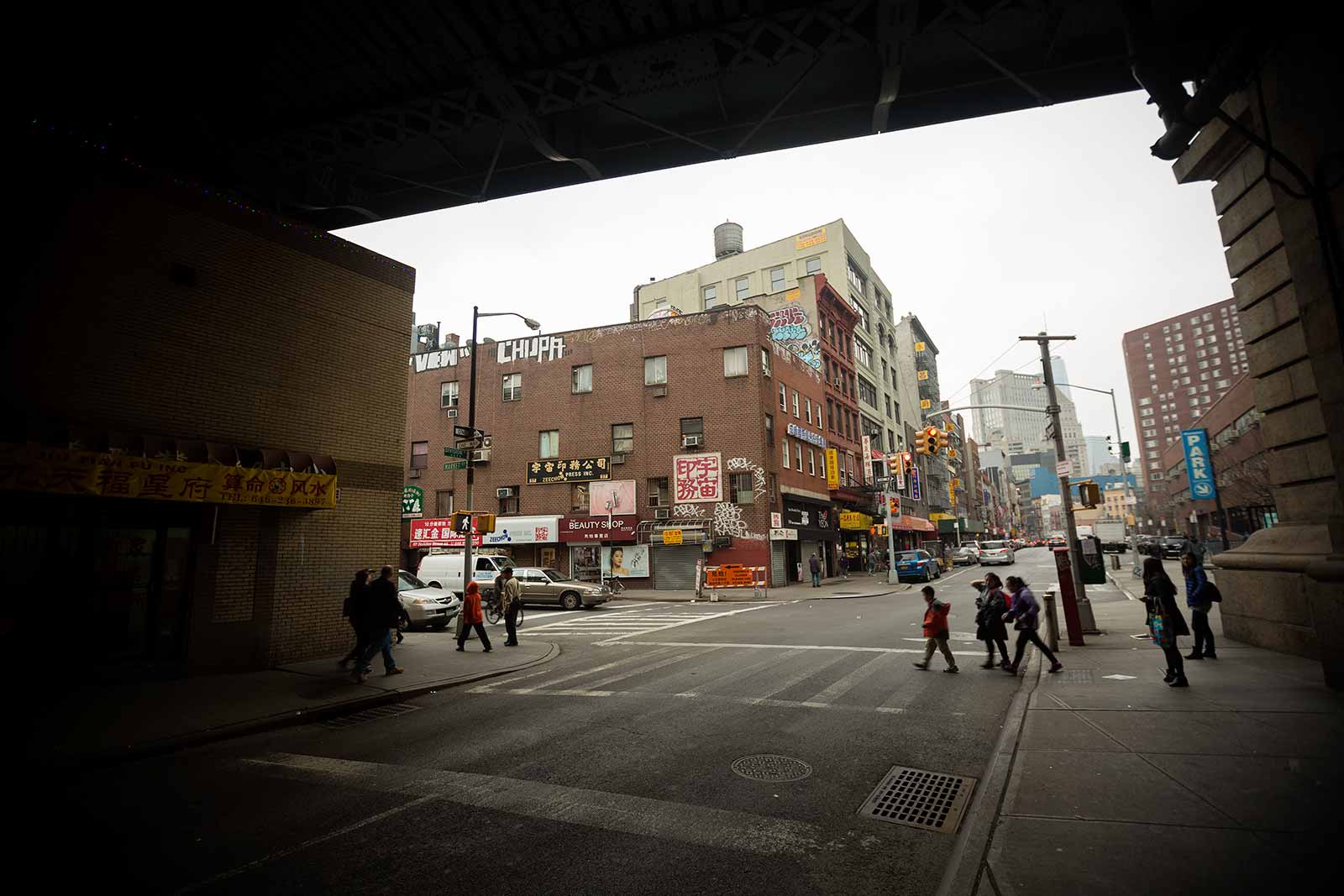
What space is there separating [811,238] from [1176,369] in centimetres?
15764

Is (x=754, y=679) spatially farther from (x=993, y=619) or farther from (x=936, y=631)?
(x=993, y=619)

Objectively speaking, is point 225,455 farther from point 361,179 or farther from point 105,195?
point 361,179

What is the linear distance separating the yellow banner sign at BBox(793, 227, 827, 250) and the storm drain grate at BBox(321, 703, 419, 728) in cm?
4995

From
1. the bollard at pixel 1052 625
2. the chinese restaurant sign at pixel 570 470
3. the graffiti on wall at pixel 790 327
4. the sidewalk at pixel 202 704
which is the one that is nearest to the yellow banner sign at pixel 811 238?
the graffiti on wall at pixel 790 327

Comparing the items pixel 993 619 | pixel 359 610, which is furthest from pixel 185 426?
pixel 993 619

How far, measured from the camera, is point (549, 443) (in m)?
38.0

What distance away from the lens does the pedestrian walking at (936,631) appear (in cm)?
1089

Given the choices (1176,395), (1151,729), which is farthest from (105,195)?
(1176,395)

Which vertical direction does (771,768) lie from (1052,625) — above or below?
below

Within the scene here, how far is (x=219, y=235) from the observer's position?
38.2 feet

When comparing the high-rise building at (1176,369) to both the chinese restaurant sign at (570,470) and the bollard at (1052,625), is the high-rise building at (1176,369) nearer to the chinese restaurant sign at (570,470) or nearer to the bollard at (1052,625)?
the chinese restaurant sign at (570,470)

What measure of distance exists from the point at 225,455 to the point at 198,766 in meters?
5.85

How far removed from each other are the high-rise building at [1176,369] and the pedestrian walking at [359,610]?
6929 inches

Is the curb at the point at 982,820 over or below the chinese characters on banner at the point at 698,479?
below
